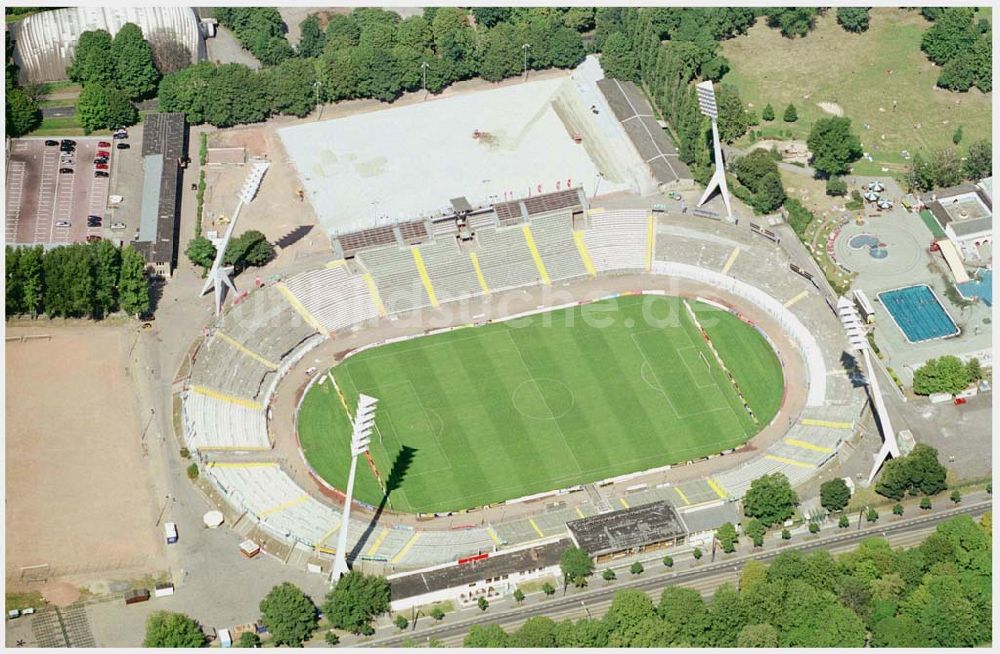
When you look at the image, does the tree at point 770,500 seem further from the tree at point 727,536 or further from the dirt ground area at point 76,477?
the dirt ground area at point 76,477

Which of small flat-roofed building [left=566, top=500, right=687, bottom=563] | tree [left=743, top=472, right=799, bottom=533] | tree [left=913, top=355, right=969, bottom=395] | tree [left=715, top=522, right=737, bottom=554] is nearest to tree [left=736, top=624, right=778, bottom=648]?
tree [left=715, top=522, right=737, bottom=554]

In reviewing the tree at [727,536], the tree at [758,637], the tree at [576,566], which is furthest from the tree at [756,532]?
the tree at [576,566]

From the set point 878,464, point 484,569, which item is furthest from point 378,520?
point 878,464

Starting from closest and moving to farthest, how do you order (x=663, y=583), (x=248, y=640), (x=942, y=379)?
(x=248, y=640) → (x=663, y=583) → (x=942, y=379)

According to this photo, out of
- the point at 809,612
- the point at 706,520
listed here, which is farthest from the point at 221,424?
the point at 809,612

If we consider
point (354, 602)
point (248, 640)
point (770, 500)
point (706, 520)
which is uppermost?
point (354, 602)

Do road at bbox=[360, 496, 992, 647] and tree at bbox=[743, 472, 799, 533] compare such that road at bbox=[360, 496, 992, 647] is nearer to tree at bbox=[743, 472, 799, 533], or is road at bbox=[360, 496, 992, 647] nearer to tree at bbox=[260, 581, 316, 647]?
tree at bbox=[743, 472, 799, 533]

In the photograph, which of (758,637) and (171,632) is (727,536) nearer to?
(758,637)
